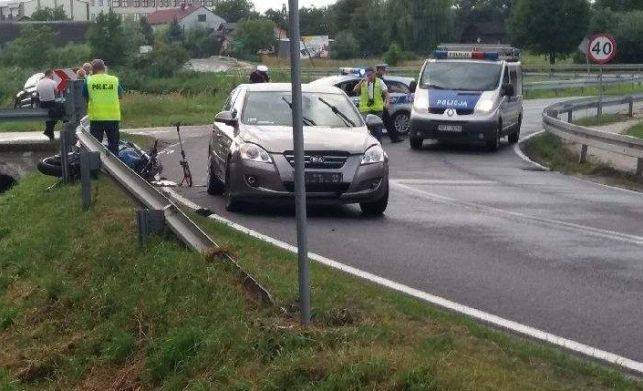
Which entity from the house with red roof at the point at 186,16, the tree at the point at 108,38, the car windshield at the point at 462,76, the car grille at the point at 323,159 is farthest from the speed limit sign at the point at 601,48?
the house with red roof at the point at 186,16

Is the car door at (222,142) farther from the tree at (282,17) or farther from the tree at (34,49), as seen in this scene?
the tree at (34,49)

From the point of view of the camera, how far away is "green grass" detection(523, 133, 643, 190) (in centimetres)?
2128

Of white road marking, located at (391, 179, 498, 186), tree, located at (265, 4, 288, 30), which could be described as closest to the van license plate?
white road marking, located at (391, 179, 498, 186)

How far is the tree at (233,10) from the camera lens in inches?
2630

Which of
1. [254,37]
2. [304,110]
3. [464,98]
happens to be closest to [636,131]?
[464,98]

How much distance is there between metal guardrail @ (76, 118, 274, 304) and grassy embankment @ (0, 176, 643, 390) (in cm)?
10

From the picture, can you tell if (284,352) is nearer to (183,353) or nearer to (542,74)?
(183,353)

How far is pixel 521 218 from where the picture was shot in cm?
1459

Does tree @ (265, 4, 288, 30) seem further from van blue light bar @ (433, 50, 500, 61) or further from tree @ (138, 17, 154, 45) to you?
tree @ (138, 17, 154, 45)

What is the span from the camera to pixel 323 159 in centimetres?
1377

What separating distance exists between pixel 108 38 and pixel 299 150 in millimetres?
45526

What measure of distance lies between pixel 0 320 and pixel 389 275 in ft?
10.7

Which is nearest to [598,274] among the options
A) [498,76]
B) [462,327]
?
[462,327]

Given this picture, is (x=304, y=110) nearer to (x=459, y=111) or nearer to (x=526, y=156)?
(x=459, y=111)
